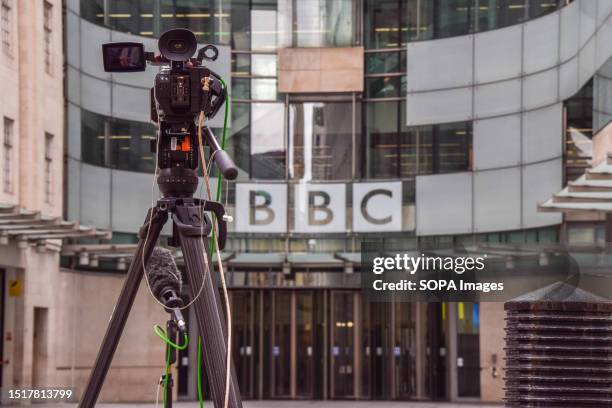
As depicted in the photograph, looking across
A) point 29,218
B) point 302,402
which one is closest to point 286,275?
point 302,402

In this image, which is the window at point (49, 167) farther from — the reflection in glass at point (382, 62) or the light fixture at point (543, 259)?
the light fixture at point (543, 259)

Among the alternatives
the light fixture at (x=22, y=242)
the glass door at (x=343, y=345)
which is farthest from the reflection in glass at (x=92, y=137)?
the glass door at (x=343, y=345)

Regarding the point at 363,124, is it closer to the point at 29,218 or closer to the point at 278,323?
the point at 278,323

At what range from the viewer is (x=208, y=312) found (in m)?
4.85

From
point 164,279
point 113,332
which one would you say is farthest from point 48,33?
point 113,332

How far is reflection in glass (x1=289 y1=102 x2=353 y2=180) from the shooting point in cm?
3547

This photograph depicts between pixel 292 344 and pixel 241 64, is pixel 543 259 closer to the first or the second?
pixel 292 344

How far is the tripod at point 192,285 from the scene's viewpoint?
4.77 meters

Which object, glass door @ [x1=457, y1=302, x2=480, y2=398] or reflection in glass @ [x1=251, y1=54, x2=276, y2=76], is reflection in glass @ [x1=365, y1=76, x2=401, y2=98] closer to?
reflection in glass @ [x1=251, y1=54, x2=276, y2=76]

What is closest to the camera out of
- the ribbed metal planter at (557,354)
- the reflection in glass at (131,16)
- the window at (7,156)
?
the ribbed metal planter at (557,354)

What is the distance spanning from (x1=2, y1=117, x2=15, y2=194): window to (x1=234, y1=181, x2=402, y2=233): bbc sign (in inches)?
323

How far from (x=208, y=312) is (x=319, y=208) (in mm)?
30444

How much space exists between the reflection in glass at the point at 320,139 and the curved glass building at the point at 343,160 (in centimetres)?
4

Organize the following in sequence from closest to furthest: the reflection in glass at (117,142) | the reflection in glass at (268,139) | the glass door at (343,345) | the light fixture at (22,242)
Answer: the light fixture at (22,242) → the reflection in glass at (117,142) → the glass door at (343,345) → the reflection in glass at (268,139)
